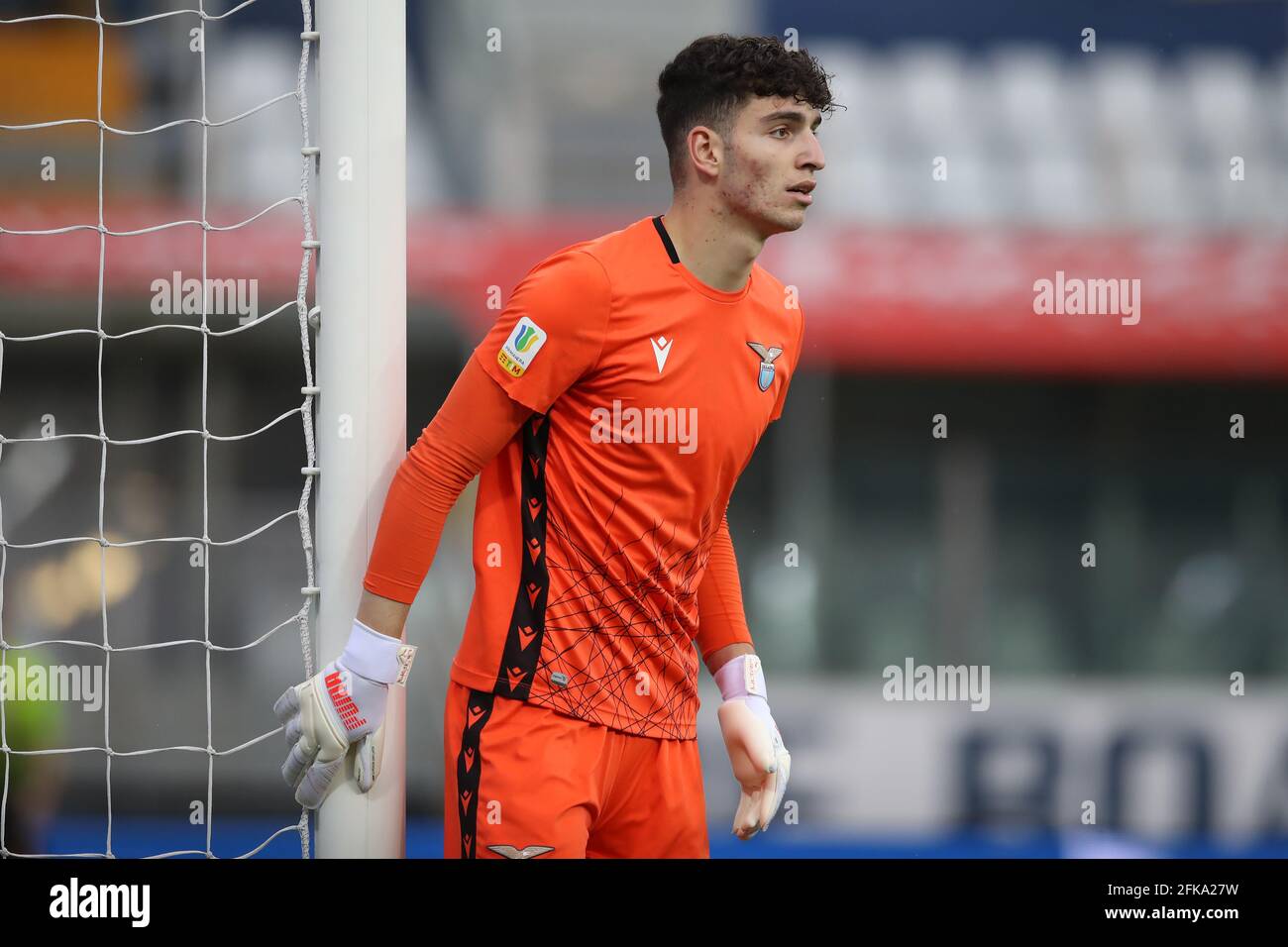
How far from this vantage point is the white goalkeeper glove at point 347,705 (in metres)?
1.37

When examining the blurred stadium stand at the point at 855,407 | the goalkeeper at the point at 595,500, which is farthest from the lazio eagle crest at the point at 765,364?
the blurred stadium stand at the point at 855,407

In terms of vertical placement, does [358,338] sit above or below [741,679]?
above

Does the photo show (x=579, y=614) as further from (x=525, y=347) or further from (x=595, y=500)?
(x=525, y=347)

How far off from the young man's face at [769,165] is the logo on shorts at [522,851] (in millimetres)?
700

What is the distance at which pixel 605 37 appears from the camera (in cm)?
830

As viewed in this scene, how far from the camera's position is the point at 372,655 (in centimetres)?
Result: 137

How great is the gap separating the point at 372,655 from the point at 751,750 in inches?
18.1

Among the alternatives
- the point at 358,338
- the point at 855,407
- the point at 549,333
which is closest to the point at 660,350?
the point at 549,333

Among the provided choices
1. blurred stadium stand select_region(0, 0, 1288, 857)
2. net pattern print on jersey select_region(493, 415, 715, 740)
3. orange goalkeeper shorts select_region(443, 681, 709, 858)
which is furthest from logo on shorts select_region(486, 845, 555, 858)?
blurred stadium stand select_region(0, 0, 1288, 857)

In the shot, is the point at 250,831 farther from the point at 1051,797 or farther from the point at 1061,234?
the point at 1061,234

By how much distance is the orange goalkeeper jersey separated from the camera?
4.43ft

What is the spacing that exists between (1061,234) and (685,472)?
6.84 meters

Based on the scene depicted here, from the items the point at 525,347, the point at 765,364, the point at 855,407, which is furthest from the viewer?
the point at 855,407

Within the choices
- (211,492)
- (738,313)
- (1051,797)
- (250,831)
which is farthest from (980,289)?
(738,313)
